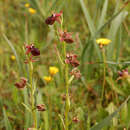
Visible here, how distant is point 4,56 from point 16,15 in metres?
1.11

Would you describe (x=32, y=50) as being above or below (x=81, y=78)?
above

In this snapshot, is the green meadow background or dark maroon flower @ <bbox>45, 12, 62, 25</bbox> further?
the green meadow background

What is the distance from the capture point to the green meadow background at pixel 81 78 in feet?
4.15

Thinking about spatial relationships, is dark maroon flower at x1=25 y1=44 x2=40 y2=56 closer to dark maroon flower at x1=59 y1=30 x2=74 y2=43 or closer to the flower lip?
the flower lip

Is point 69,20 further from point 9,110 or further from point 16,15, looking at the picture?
point 9,110

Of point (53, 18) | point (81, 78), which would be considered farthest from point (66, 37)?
point (81, 78)

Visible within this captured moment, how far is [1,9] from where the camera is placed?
11.4 feet

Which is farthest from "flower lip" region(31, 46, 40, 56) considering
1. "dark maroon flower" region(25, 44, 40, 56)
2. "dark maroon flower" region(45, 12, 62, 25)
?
"dark maroon flower" region(45, 12, 62, 25)

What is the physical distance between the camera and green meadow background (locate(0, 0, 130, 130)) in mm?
1264

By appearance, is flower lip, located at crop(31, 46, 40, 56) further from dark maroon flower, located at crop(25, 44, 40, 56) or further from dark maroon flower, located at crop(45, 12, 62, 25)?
dark maroon flower, located at crop(45, 12, 62, 25)

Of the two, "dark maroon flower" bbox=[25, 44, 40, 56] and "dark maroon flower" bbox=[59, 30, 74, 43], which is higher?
"dark maroon flower" bbox=[59, 30, 74, 43]

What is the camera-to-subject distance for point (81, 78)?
Result: 184cm

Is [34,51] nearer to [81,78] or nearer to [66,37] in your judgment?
[66,37]

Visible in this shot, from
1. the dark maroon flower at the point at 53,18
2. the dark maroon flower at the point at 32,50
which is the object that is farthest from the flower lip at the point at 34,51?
the dark maroon flower at the point at 53,18
